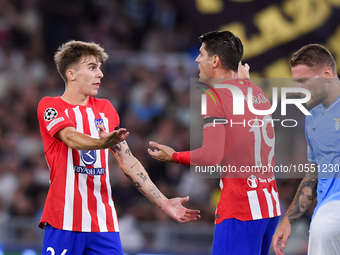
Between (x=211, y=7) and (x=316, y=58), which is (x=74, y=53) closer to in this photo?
(x=316, y=58)

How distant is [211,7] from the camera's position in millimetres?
8883

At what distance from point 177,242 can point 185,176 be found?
167 centimetres

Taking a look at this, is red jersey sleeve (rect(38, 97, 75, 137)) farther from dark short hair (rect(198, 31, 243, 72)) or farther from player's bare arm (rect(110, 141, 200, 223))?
dark short hair (rect(198, 31, 243, 72))

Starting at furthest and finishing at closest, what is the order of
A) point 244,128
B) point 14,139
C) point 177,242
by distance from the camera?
point 14,139
point 177,242
point 244,128

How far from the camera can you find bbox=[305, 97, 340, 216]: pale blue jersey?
4527 mm

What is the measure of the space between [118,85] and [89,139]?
7508 millimetres

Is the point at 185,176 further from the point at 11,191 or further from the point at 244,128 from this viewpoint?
the point at 244,128

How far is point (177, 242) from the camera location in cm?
873

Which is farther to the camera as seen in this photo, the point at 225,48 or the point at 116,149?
the point at 116,149

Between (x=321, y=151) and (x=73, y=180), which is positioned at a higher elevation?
(x=321, y=151)

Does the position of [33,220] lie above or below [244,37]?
below

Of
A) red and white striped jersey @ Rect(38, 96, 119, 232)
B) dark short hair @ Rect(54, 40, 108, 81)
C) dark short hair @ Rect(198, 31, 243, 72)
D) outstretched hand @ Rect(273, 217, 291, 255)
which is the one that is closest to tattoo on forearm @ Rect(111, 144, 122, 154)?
red and white striped jersey @ Rect(38, 96, 119, 232)

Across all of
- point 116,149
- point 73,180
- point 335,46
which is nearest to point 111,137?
point 73,180

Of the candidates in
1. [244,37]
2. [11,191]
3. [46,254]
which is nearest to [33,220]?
[11,191]
